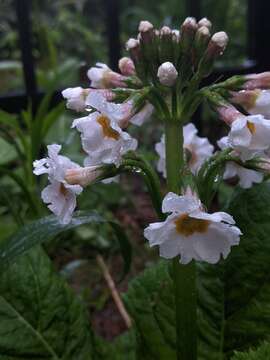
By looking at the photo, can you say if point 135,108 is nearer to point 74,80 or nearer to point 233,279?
point 233,279

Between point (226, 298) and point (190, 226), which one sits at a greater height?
point (190, 226)

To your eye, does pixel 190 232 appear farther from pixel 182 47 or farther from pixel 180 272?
pixel 182 47

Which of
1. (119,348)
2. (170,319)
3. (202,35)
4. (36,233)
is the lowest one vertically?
(119,348)

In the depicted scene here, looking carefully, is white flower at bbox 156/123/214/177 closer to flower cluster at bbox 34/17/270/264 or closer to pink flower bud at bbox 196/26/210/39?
flower cluster at bbox 34/17/270/264

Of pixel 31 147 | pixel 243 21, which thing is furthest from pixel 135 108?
pixel 243 21

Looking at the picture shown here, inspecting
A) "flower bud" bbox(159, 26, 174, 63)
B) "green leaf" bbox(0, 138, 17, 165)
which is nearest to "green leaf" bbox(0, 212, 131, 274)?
"flower bud" bbox(159, 26, 174, 63)

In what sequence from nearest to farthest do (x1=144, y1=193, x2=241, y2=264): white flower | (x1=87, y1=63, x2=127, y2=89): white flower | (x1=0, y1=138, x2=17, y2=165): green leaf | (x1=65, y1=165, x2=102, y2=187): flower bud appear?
(x1=144, y1=193, x2=241, y2=264): white flower
(x1=65, y1=165, x2=102, y2=187): flower bud
(x1=87, y1=63, x2=127, y2=89): white flower
(x1=0, y1=138, x2=17, y2=165): green leaf

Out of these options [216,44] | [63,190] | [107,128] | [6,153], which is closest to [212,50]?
[216,44]
